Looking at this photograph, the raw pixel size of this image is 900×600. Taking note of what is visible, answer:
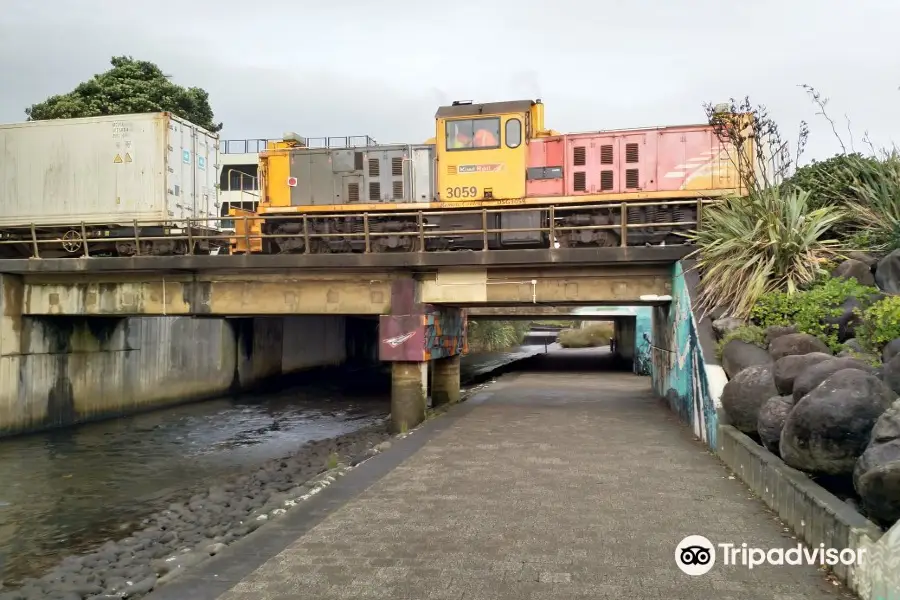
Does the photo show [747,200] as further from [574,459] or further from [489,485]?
[489,485]

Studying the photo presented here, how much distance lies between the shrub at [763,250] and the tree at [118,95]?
27445 mm

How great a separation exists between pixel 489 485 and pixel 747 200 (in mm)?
7839

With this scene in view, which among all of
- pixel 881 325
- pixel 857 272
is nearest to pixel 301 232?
pixel 857 272

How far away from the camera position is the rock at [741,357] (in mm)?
9108

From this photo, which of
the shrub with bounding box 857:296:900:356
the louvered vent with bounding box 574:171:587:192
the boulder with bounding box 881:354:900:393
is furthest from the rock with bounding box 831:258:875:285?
the louvered vent with bounding box 574:171:587:192

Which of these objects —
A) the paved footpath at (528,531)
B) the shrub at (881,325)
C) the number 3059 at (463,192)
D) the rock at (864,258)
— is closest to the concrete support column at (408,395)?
the paved footpath at (528,531)

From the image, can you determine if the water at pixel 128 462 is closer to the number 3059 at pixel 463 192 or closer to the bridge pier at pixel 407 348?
the bridge pier at pixel 407 348

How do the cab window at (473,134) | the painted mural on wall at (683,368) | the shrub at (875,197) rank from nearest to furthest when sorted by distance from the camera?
the painted mural on wall at (683,368)
the shrub at (875,197)
the cab window at (473,134)

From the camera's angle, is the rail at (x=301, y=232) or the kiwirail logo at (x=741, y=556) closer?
the kiwirail logo at (x=741, y=556)

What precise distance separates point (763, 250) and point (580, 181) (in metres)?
5.90

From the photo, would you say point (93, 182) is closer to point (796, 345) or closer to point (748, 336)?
point (748, 336)

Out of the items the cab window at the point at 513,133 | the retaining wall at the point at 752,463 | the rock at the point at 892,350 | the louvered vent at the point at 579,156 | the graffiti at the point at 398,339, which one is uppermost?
the cab window at the point at 513,133

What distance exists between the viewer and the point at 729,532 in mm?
5676

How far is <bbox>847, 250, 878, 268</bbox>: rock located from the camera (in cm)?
1046
